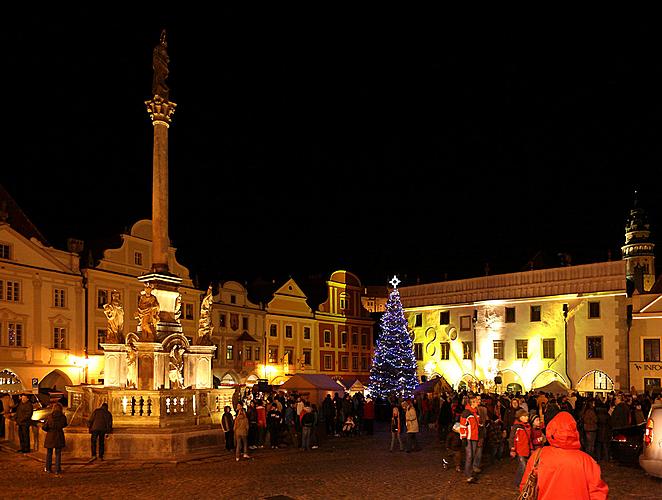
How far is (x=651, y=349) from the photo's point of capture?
4388 cm

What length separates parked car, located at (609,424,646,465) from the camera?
17484 mm

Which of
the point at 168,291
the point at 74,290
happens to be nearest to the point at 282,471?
the point at 168,291

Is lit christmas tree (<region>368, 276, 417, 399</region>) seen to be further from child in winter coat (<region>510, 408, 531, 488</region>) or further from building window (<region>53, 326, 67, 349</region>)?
child in winter coat (<region>510, 408, 531, 488</region>)

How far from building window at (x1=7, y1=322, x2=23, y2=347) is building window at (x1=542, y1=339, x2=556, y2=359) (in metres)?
31.2

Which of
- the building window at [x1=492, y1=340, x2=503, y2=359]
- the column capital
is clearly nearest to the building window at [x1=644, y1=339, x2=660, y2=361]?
the building window at [x1=492, y1=340, x2=503, y2=359]

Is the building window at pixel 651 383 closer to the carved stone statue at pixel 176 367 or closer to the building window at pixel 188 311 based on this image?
the building window at pixel 188 311

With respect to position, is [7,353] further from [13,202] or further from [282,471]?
[282,471]

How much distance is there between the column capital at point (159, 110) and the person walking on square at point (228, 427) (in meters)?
9.29

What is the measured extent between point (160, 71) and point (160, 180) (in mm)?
3710

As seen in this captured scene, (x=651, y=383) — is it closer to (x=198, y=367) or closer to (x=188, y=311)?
(x=188, y=311)

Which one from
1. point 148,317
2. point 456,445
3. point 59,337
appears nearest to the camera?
point 456,445

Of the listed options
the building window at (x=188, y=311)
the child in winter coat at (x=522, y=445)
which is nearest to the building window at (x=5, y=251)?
the building window at (x=188, y=311)

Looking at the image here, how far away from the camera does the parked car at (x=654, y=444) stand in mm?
13945

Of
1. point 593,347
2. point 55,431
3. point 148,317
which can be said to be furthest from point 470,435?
point 593,347
